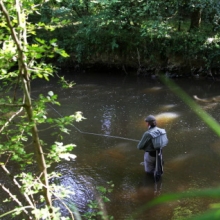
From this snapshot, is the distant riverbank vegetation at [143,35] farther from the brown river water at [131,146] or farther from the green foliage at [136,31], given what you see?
the brown river water at [131,146]

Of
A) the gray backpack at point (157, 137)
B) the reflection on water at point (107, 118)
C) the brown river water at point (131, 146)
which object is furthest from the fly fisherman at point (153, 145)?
the reflection on water at point (107, 118)

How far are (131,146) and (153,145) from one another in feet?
7.09

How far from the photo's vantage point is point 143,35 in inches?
595

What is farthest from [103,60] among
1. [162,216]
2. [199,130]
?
[162,216]

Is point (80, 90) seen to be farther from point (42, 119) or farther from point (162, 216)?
point (42, 119)

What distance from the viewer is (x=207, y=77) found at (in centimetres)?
1551

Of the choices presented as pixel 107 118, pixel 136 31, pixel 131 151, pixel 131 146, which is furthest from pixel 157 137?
pixel 136 31

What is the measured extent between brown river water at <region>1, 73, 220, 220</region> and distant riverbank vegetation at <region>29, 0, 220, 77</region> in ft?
5.46

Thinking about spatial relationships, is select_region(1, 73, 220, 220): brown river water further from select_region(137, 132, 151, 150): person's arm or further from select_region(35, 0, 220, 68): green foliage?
select_region(35, 0, 220, 68): green foliage

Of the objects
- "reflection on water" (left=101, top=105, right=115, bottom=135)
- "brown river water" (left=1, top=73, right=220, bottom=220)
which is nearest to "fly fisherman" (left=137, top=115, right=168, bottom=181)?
"brown river water" (left=1, top=73, right=220, bottom=220)

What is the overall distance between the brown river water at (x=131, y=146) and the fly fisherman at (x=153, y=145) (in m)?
0.29

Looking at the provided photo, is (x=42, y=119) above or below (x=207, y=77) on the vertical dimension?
above

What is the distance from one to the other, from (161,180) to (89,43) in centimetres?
1184

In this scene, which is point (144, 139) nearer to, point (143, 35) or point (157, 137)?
point (157, 137)
